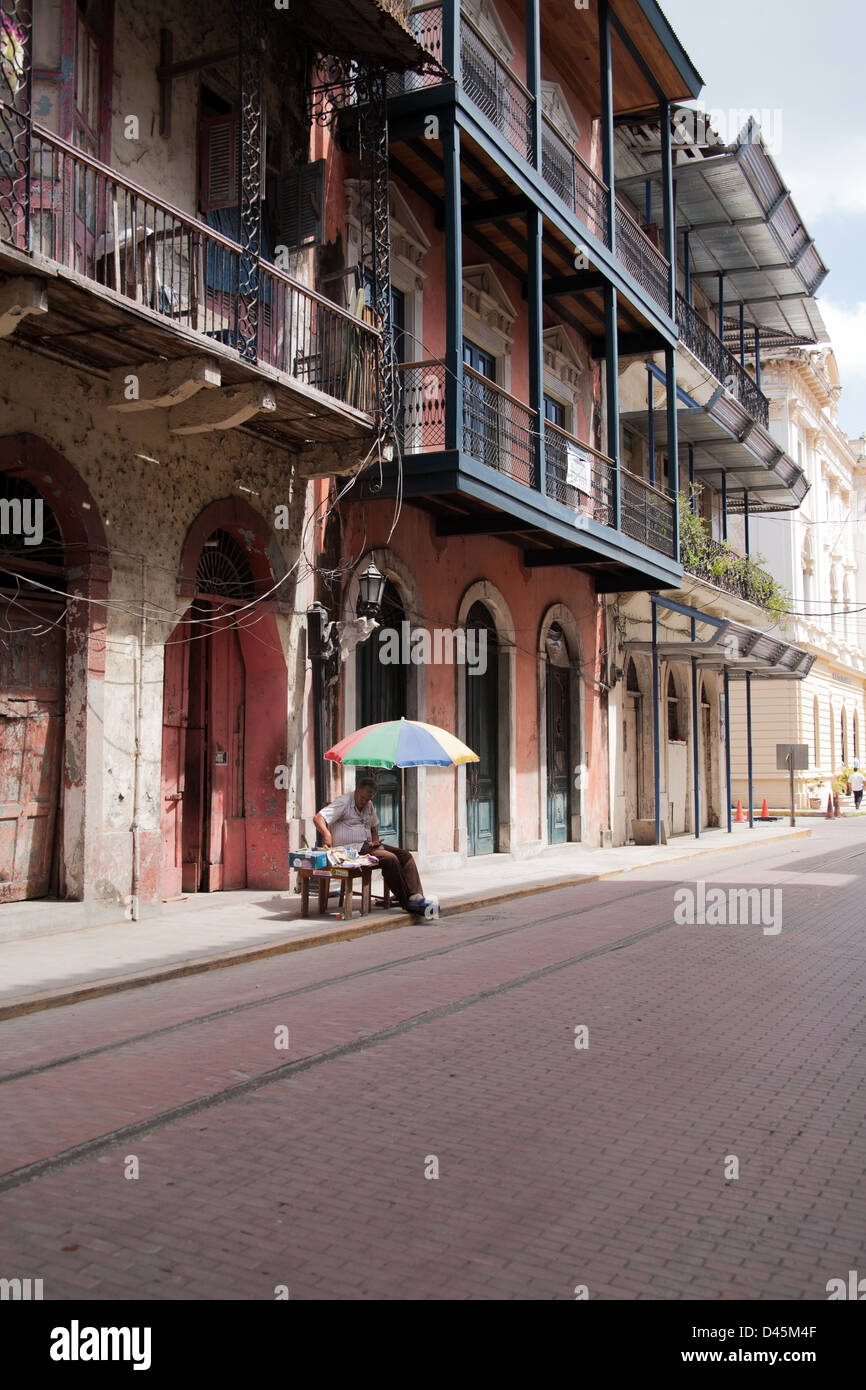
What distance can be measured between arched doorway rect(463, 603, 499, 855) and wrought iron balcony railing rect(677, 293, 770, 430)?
7.74 metres

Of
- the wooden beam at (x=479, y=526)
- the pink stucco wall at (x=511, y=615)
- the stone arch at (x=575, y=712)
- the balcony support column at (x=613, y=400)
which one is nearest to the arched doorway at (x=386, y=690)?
the pink stucco wall at (x=511, y=615)

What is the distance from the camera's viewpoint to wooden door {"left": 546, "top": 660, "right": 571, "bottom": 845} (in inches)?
765

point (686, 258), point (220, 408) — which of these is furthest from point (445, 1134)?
point (686, 258)

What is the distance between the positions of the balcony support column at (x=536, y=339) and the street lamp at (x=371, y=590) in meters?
2.75

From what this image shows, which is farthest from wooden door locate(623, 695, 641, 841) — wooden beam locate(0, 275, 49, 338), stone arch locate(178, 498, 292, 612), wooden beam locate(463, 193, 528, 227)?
wooden beam locate(0, 275, 49, 338)

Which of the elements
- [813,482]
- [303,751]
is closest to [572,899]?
[303,751]

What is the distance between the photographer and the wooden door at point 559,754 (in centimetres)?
1942

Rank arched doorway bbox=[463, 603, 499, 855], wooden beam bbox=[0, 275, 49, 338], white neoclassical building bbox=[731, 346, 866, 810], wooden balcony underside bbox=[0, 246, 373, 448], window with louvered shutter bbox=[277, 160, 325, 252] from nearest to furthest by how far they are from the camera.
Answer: wooden beam bbox=[0, 275, 49, 338] → wooden balcony underside bbox=[0, 246, 373, 448] → window with louvered shutter bbox=[277, 160, 325, 252] → arched doorway bbox=[463, 603, 499, 855] → white neoclassical building bbox=[731, 346, 866, 810]

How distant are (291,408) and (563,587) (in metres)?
9.22

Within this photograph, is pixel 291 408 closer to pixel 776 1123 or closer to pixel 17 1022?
pixel 17 1022

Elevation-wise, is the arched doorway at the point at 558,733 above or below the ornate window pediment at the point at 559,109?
below

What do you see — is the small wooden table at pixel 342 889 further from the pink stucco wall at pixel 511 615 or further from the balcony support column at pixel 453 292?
the balcony support column at pixel 453 292

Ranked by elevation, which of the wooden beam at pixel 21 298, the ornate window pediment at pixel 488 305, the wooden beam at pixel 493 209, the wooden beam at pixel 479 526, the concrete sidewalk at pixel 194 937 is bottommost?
the concrete sidewalk at pixel 194 937

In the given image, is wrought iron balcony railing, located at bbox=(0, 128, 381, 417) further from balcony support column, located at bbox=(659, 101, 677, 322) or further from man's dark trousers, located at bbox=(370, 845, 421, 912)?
balcony support column, located at bbox=(659, 101, 677, 322)
